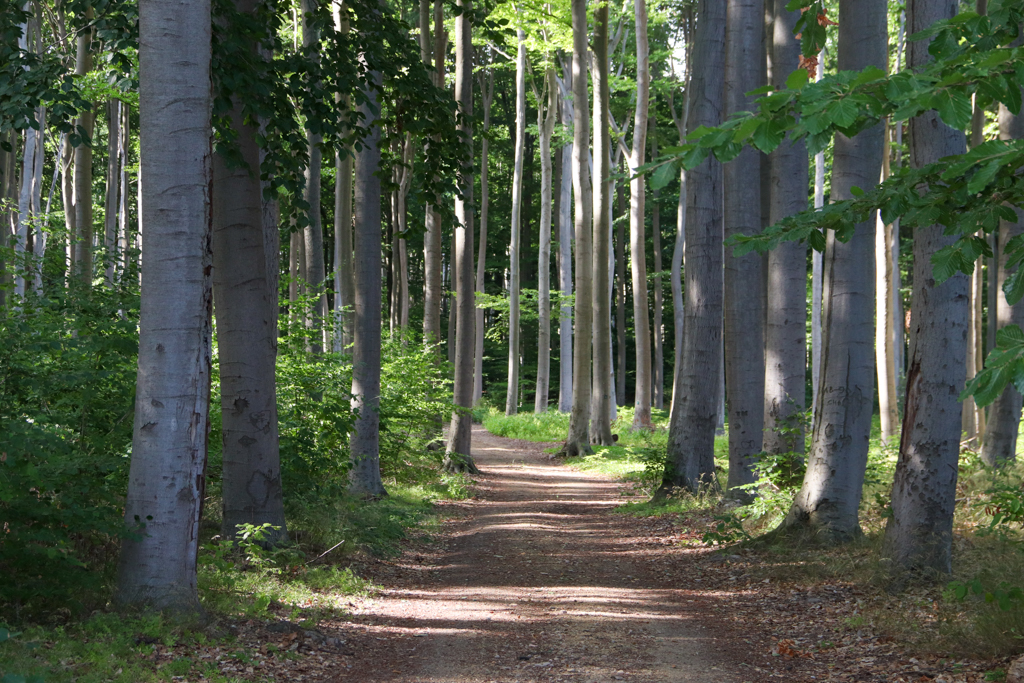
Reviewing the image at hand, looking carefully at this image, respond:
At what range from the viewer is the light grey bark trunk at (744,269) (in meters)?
10.1

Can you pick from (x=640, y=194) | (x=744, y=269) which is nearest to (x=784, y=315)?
(x=744, y=269)

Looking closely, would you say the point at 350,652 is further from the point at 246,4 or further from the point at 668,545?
the point at 246,4

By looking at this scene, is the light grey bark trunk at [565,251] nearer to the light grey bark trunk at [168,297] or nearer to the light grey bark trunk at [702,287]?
the light grey bark trunk at [702,287]

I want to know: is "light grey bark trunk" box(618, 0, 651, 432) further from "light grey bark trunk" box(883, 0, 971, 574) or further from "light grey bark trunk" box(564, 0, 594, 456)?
"light grey bark trunk" box(883, 0, 971, 574)

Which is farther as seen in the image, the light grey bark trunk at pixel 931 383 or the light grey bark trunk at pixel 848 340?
the light grey bark trunk at pixel 848 340

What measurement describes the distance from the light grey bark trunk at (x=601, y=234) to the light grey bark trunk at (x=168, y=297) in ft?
41.5

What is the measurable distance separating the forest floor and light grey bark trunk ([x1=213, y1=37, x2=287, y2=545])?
1.47 meters

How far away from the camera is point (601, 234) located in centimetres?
1783

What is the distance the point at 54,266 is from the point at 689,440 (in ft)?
32.3

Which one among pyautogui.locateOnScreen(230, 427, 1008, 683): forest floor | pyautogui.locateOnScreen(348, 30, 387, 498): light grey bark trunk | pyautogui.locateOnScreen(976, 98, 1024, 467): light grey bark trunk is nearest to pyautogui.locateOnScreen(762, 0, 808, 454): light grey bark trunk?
pyautogui.locateOnScreen(230, 427, 1008, 683): forest floor

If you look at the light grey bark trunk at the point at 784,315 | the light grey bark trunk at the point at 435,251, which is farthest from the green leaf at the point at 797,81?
the light grey bark trunk at the point at 435,251

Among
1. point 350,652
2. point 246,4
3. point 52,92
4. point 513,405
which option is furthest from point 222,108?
point 513,405

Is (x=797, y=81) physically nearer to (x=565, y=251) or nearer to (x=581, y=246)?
(x=581, y=246)

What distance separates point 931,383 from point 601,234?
11.9 metres
